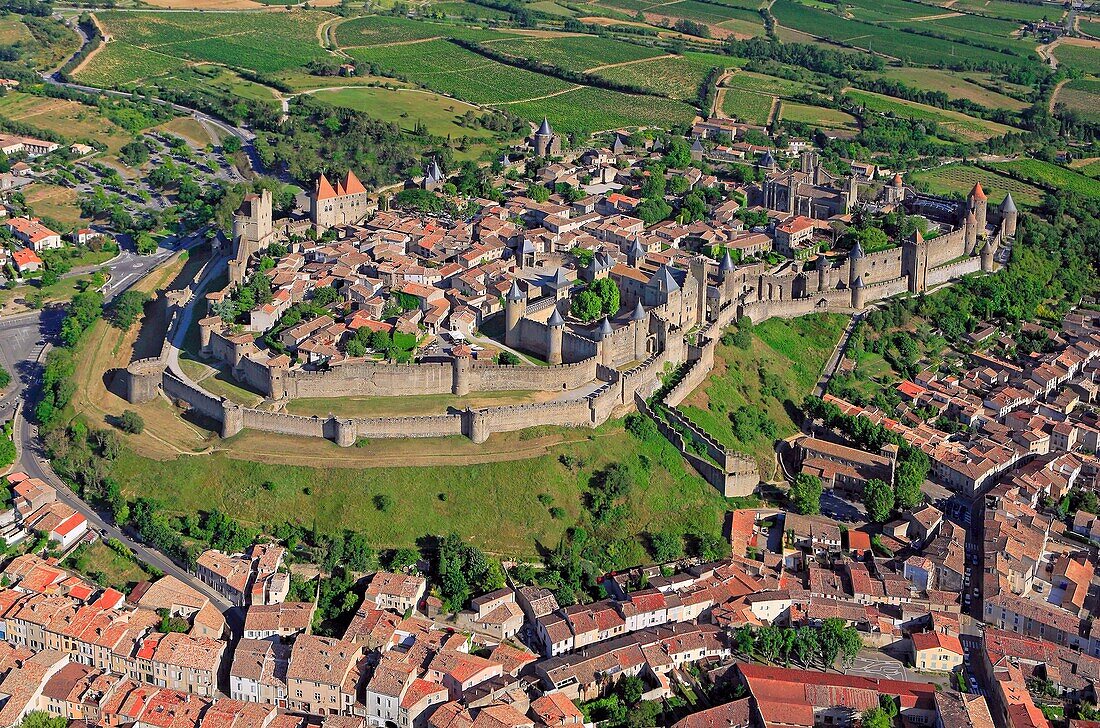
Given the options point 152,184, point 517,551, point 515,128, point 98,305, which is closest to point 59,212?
point 152,184

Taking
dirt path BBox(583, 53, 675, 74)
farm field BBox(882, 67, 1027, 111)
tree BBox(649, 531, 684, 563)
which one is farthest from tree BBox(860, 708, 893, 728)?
dirt path BBox(583, 53, 675, 74)

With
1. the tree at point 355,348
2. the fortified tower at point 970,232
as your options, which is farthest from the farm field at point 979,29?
the tree at point 355,348

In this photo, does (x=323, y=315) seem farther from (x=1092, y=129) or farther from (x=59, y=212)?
(x=1092, y=129)

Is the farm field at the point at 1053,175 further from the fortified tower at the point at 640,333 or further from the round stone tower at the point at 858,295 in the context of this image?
the fortified tower at the point at 640,333

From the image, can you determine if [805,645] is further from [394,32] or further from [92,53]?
[394,32]

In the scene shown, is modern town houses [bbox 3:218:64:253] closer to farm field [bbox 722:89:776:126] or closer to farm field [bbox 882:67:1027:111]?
farm field [bbox 722:89:776:126]

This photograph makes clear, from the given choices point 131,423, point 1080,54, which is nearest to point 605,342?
point 131,423
